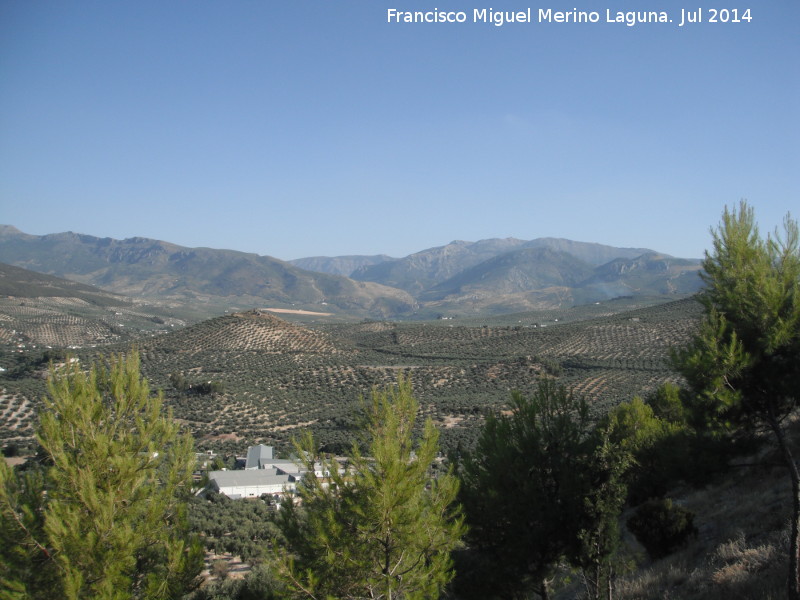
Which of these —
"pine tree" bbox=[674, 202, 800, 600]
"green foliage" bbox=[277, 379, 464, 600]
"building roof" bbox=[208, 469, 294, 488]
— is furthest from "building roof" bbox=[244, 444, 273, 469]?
"pine tree" bbox=[674, 202, 800, 600]

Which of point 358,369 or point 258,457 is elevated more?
point 358,369

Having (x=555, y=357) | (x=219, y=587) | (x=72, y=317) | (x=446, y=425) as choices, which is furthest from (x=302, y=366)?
(x=72, y=317)

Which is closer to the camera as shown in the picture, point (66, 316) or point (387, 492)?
point (387, 492)

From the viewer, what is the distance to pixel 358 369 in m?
57.7

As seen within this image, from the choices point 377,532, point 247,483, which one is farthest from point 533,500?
point 247,483

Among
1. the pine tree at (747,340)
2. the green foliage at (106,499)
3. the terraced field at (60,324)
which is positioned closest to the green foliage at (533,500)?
the pine tree at (747,340)

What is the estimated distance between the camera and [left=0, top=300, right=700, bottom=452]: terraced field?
40.5 meters

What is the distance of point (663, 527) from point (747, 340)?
548 cm

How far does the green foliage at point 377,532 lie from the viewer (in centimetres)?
710

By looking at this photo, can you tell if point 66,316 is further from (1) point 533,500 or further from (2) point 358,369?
(1) point 533,500

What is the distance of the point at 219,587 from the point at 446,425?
26.9m

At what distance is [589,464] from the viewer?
8.60 meters

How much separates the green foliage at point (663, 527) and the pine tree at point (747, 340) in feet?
13.5

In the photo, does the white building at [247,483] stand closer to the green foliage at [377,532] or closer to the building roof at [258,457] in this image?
the building roof at [258,457]
